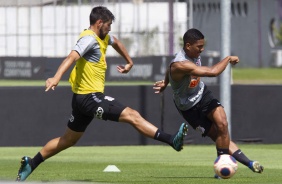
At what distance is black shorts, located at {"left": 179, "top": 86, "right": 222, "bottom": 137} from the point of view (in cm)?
1445

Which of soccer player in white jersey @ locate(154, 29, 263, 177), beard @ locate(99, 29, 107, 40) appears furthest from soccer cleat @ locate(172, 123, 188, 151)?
beard @ locate(99, 29, 107, 40)

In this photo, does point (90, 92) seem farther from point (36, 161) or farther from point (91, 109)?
point (36, 161)

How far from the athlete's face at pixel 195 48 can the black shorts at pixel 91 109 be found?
3.59 ft

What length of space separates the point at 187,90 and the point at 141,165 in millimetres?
2812

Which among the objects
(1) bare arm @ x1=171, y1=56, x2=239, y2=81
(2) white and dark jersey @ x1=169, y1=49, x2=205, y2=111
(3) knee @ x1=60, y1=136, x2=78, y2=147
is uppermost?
(1) bare arm @ x1=171, y1=56, x2=239, y2=81

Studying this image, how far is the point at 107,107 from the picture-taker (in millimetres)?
13852

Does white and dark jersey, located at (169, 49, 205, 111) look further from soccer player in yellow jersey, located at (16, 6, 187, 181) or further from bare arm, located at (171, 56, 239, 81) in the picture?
soccer player in yellow jersey, located at (16, 6, 187, 181)

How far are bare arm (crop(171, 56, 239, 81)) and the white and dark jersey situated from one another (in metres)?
0.12

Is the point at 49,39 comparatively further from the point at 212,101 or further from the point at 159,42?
the point at 212,101

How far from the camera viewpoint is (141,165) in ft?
55.6

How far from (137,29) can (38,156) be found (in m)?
35.5

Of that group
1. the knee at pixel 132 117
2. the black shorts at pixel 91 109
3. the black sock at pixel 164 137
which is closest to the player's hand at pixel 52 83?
the black shorts at pixel 91 109

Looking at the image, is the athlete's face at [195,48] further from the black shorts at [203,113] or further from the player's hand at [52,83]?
the player's hand at [52,83]

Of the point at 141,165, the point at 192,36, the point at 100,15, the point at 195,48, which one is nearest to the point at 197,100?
the point at 195,48
